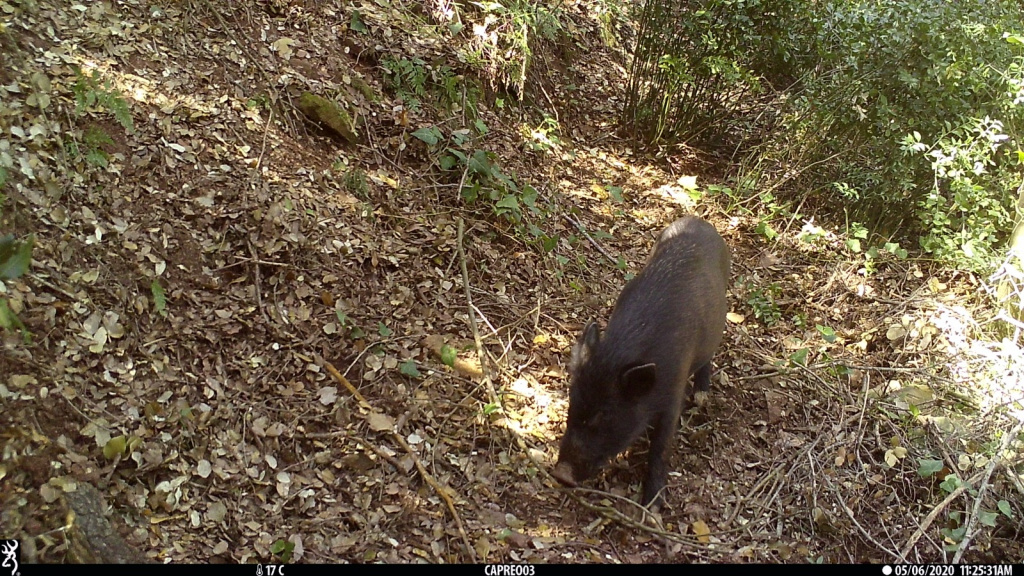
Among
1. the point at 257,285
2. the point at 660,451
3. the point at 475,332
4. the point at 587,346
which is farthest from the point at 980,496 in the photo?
the point at 257,285

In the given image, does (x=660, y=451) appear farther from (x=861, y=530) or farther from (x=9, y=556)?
(x=9, y=556)

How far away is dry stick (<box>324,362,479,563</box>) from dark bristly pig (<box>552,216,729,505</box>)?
2.23 ft

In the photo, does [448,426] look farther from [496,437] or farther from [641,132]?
[641,132]

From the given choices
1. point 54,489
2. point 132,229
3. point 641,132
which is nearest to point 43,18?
point 132,229

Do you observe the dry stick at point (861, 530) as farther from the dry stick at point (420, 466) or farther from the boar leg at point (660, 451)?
the dry stick at point (420, 466)

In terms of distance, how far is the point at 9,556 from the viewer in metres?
2.78

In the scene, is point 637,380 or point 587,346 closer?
point 637,380

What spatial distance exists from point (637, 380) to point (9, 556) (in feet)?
9.98

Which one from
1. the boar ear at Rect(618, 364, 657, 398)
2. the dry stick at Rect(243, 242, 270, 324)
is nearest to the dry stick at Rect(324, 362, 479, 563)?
the dry stick at Rect(243, 242, 270, 324)

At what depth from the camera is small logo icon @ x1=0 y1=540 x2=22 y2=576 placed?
2.75 m

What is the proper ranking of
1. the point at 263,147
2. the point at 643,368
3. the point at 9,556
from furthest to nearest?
the point at 263,147 → the point at 643,368 → the point at 9,556

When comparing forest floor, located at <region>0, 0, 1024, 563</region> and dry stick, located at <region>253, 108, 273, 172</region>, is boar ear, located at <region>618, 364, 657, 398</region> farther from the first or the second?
dry stick, located at <region>253, 108, 273, 172</region>

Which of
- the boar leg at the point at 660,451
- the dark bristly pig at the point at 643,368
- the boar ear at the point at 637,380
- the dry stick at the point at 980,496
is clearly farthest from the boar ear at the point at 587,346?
the dry stick at the point at 980,496

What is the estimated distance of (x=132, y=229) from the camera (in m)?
4.30
